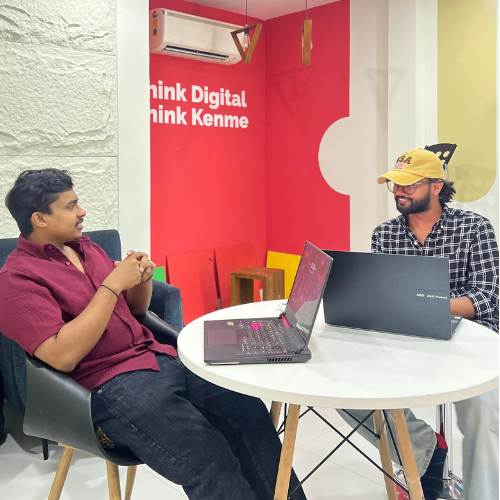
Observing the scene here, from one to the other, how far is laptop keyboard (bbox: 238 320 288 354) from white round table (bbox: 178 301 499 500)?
75mm

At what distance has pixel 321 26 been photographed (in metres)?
4.43

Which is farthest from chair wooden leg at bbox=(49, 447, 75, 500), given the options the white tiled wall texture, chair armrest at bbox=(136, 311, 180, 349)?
the white tiled wall texture

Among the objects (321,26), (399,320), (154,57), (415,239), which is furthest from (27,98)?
(321,26)

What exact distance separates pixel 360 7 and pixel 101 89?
83.1 inches

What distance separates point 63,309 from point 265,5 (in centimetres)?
347

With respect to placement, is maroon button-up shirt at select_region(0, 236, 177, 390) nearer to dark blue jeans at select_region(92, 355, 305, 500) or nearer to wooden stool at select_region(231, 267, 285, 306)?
dark blue jeans at select_region(92, 355, 305, 500)

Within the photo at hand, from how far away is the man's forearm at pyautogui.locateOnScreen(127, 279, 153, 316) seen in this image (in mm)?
2049

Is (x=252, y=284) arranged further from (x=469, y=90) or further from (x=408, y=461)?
(x=408, y=461)

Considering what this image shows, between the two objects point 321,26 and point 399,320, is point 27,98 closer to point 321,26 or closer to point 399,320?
point 399,320

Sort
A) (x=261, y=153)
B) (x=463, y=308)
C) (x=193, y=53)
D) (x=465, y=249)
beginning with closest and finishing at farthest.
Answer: (x=463, y=308) < (x=465, y=249) < (x=193, y=53) < (x=261, y=153)

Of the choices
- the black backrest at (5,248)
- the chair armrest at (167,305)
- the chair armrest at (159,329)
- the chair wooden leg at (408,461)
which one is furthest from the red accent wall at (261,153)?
the chair wooden leg at (408,461)

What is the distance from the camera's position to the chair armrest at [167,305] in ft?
8.68

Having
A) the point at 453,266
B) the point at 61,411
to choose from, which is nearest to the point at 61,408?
the point at 61,411

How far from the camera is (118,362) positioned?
1.74m
